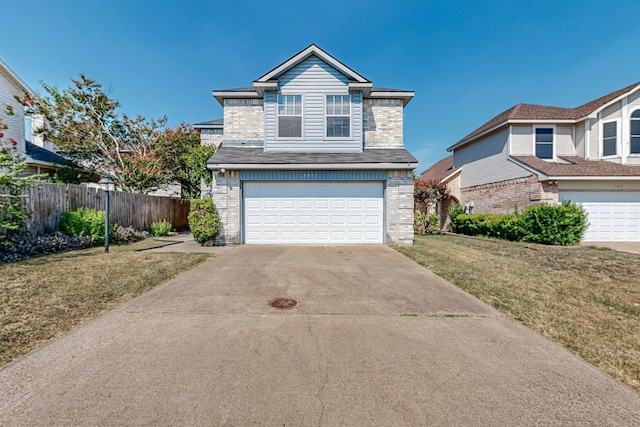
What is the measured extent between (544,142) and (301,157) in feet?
43.8

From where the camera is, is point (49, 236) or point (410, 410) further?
point (49, 236)

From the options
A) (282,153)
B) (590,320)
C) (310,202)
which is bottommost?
(590,320)

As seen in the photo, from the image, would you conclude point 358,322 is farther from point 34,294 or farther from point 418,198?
point 418,198

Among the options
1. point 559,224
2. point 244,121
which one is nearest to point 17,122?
point 244,121

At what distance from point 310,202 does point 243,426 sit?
8392 mm

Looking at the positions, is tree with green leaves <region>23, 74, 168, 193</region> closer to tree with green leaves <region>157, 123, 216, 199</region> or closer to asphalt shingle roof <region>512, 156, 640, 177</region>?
tree with green leaves <region>157, 123, 216, 199</region>

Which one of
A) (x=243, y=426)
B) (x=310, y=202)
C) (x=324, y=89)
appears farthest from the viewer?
(x=324, y=89)

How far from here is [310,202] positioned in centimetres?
1003

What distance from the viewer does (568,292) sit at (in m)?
4.91

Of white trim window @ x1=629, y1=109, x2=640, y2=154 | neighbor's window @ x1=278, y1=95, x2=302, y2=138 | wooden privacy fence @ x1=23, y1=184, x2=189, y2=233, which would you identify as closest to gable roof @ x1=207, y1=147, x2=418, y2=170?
neighbor's window @ x1=278, y1=95, x2=302, y2=138

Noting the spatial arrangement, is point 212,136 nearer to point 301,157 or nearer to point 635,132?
point 301,157

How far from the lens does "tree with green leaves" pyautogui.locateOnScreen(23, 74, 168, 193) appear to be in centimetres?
1535

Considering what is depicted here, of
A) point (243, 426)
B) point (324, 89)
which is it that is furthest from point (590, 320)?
point (324, 89)

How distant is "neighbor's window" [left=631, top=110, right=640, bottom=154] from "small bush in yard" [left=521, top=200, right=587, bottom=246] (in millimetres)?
4922
